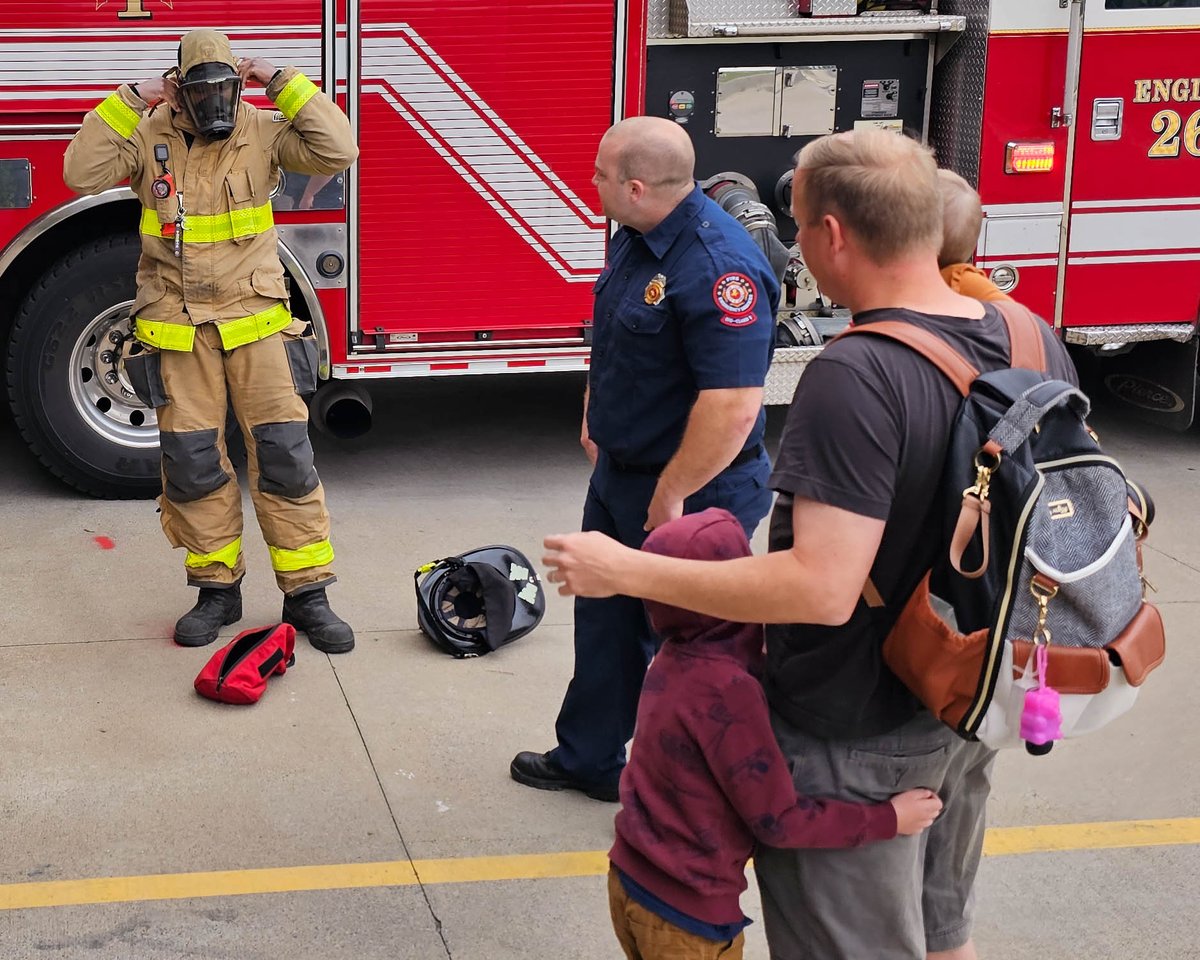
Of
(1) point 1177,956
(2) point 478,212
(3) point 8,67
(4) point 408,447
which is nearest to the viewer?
(1) point 1177,956

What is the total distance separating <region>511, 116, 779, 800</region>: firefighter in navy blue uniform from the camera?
352 cm

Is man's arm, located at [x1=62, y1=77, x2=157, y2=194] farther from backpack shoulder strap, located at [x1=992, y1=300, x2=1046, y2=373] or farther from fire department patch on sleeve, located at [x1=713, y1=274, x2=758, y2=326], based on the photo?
backpack shoulder strap, located at [x1=992, y1=300, x2=1046, y2=373]

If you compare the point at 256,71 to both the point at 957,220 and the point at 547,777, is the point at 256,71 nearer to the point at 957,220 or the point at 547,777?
the point at 547,777

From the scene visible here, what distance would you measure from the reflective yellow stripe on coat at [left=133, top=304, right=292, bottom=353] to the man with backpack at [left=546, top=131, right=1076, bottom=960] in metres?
2.86

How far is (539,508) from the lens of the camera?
6.39 m

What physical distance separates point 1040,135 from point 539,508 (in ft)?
8.55

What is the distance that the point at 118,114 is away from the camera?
189 inches

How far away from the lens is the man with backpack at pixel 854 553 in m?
2.08

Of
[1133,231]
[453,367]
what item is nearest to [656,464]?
[453,367]

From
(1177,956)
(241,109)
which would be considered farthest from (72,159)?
(1177,956)

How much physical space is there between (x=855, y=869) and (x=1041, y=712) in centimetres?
41

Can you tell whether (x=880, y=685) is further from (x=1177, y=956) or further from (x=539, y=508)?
(x=539, y=508)

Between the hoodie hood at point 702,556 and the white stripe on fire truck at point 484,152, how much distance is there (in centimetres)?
411

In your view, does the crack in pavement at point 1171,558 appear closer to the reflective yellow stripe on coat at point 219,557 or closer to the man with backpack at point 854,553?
the reflective yellow stripe on coat at point 219,557
